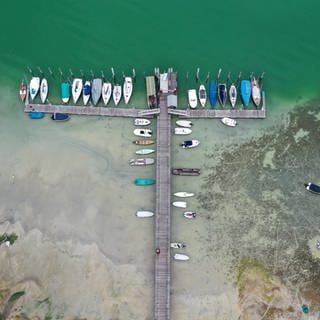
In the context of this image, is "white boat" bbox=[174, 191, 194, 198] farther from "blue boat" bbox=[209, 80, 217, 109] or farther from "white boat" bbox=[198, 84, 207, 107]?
"blue boat" bbox=[209, 80, 217, 109]

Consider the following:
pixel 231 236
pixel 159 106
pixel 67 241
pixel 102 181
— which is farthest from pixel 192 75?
pixel 67 241

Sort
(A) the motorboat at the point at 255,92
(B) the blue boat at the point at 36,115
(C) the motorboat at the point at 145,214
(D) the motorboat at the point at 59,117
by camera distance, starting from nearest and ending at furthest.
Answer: (C) the motorboat at the point at 145,214 < (D) the motorboat at the point at 59,117 < (B) the blue boat at the point at 36,115 < (A) the motorboat at the point at 255,92

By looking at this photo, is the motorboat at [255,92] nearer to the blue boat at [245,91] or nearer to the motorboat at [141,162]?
the blue boat at [245,91]

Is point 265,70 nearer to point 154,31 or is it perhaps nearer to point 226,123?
point 226,123

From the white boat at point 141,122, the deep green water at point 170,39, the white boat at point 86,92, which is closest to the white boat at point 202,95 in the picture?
the deep green water at point 170,39

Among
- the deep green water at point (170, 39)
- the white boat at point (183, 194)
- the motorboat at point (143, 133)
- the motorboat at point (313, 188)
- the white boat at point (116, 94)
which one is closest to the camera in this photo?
the white boat at point (183, 194)

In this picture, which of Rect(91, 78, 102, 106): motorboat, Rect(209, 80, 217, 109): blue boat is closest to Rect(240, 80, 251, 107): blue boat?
Rect(209, 80, 217, 109): blue boat
